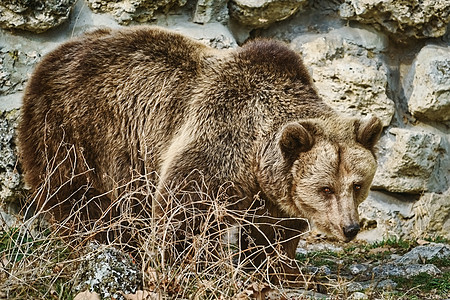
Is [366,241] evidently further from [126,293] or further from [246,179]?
[126,293]

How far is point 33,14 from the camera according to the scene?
6.70 m

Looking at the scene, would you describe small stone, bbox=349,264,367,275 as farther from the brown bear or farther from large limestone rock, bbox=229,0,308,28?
large limestone rock, bbox=229,0,308,28

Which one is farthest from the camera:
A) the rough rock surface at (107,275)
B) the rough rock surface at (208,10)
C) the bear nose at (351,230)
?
the rough rock surface at (208,10)

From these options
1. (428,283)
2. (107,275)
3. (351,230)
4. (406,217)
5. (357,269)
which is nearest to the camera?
(107,275)

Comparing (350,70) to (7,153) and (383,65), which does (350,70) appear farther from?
(7,153)

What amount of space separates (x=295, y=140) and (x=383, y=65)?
291 centimetres

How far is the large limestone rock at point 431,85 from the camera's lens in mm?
7637

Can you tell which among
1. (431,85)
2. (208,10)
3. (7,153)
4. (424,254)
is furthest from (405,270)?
(7,153)

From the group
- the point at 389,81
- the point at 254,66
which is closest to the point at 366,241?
the point at 389,81

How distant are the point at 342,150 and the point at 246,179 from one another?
2.61ft

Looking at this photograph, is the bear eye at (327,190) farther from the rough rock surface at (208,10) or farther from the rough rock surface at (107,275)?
the rough rock surface at (208,10)

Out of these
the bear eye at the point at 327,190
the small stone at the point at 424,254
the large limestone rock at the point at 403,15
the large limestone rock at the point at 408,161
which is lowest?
the small stone at the point at 424,254

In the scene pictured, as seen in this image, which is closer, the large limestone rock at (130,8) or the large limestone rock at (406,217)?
the large limestone rock at (130,8)

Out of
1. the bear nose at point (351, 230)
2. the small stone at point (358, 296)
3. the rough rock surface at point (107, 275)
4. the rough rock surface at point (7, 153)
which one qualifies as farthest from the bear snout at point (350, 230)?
the rough rock surface at point (7, 153)
